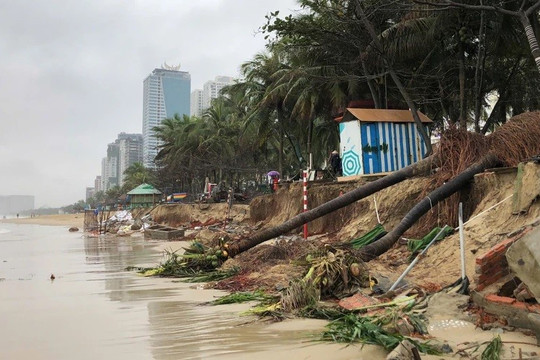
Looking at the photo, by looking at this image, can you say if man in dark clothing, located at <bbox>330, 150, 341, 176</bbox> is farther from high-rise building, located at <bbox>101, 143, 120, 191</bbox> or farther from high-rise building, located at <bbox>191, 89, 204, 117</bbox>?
high-rise building, located at <bbox>101, 143, 120, 191</bbox>

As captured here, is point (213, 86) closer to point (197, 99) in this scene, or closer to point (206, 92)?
point (206, 92)

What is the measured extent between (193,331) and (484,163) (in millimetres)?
6636

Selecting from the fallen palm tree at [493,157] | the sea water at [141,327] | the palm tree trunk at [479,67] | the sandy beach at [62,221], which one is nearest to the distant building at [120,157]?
the sandy beach at [62,221]

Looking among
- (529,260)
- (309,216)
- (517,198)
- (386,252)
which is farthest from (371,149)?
(529,260)

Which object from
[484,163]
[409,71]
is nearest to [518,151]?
[484,163]

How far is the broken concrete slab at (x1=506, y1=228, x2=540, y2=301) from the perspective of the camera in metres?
3.60

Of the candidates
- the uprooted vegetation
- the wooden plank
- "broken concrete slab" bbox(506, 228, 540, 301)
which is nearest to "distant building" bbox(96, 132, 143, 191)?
the uprooted vegetation

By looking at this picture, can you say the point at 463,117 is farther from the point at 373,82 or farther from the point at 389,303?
the point at 389,303

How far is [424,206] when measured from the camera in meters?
8.14

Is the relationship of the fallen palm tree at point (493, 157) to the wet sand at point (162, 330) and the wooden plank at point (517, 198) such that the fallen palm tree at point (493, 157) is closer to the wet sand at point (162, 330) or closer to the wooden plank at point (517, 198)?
the wooden plank at point (517, 198)

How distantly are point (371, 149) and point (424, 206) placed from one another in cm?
731

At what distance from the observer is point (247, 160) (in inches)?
1715

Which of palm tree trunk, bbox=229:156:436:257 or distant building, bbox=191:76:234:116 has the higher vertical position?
distant building, bbox=191:76:234:116

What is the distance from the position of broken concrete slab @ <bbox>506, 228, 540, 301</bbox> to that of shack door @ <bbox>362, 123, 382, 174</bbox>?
1139 centimetres
